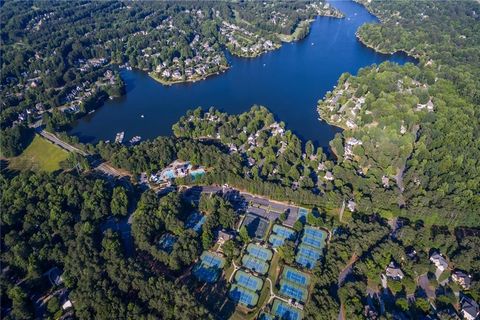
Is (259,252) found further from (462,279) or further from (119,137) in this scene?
(119,137)

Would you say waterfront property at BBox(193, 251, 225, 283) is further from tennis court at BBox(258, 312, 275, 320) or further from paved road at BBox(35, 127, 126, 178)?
paved road at BBox(35, 127, 126, 178)

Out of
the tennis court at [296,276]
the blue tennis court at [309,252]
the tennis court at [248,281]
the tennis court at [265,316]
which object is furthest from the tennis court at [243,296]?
the blue tennis court at [309,252]

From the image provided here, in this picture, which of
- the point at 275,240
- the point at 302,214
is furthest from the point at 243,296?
the point at 302,214

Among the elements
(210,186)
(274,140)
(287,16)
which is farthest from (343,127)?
(287,16)

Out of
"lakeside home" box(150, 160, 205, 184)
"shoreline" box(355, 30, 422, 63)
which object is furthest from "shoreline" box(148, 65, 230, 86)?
"shoreline" box(355, 30, 422, 63)

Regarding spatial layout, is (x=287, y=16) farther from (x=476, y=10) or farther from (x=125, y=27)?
(x=476, y=10)

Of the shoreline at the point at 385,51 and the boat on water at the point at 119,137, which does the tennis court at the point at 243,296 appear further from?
the shoreline at the point at 385,51
